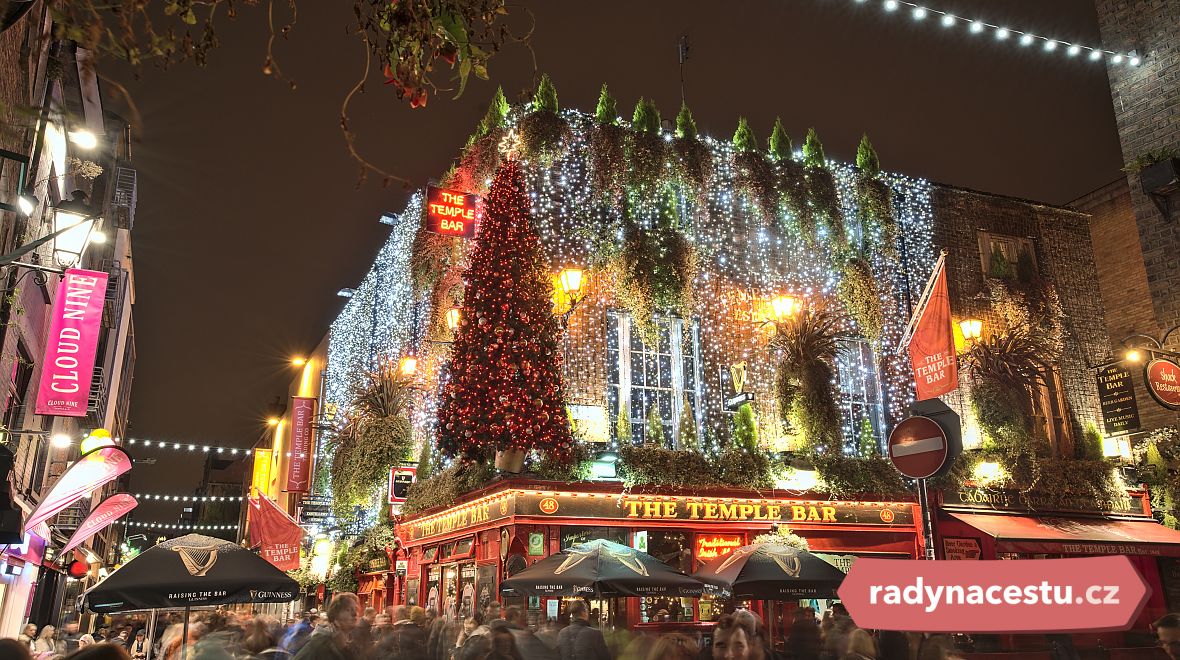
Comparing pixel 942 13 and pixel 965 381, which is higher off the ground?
pixel 942 13

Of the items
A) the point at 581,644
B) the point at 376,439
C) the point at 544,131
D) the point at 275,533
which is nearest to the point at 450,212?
the point at 544,131

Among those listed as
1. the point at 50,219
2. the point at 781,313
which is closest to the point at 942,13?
the point at 781,313

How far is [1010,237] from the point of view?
21203 mm

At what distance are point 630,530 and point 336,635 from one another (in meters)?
10.1

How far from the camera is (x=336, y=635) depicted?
20.7 ft

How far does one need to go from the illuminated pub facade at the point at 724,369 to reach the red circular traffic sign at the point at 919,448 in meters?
10.1

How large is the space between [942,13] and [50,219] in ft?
50.8

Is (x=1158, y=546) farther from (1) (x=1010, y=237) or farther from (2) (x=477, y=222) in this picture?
(2) (x=477, y=222)

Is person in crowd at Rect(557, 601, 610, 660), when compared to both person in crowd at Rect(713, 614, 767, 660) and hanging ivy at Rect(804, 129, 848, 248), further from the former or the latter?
hanging ivy at Rect(804, 129, 848, 248)

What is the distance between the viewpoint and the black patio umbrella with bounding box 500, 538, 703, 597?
11.5 meters

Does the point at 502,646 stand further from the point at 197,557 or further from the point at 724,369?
the point at 724,369

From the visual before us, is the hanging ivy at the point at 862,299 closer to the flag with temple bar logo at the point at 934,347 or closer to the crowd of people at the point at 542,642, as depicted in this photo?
the flag with temple bar logo at the point at 934,347

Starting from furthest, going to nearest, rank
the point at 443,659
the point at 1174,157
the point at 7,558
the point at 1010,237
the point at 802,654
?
the point at 1010,237 → the point at 7,558 → the point at 1174,157 → the point at 443,659 → the point at 802,654

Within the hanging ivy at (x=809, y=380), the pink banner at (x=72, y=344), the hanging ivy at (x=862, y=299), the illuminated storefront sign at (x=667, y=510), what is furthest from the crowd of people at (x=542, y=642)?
the hanging ivy at (x=862, y=299)
